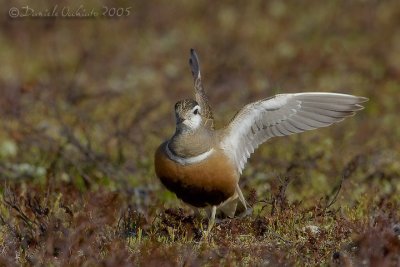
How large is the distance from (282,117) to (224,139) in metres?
0.44

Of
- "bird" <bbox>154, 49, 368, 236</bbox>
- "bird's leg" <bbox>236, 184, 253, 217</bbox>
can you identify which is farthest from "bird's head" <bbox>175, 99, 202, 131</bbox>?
A: "bird's leg" <bbox>236, 184, 253, 217</bbox>

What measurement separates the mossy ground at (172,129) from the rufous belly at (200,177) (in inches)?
6.9

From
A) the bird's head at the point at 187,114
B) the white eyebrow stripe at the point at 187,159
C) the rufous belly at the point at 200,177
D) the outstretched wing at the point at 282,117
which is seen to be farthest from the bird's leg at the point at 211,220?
the bird's head at the point at 187,114

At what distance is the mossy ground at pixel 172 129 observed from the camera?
5.35 m

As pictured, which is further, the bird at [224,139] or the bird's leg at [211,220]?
the bird at [224,139]

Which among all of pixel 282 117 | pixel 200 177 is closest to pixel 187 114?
pixel 200 177

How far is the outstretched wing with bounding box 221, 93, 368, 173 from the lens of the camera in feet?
20.0

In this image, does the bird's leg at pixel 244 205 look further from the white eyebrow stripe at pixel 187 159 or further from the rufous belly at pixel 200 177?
the white eyebrow stripe at pixel 187 159

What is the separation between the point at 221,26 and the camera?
13.8 meters

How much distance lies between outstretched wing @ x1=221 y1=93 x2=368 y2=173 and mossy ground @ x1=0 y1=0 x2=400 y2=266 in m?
0.32

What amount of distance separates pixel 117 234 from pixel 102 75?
6.13 metres

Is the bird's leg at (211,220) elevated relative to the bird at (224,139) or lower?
lower

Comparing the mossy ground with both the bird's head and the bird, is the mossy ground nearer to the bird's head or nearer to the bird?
the bird

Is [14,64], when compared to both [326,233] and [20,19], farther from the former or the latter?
[326,233]
